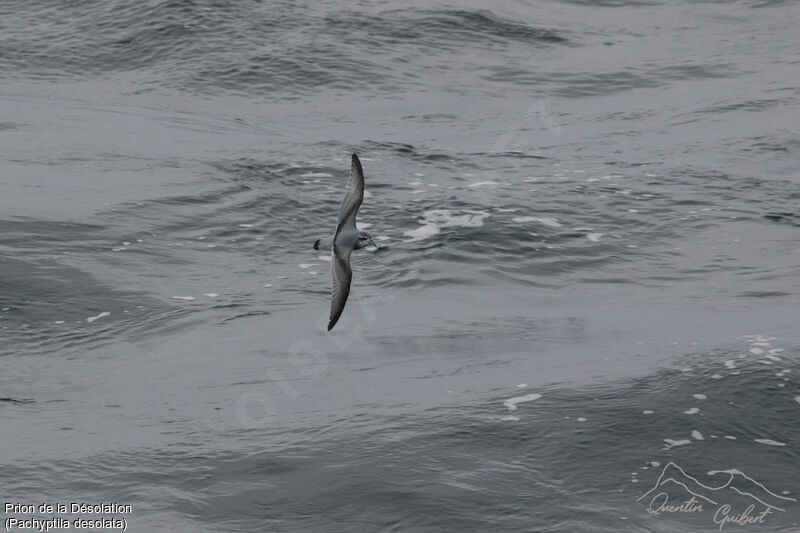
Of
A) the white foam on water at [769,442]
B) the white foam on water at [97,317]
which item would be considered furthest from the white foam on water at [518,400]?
the white foam on water at [97,317]

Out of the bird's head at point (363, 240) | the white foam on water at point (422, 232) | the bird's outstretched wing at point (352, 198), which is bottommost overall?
the white foam on water at point (422, 232)

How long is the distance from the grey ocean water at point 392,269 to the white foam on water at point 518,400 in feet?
0.27

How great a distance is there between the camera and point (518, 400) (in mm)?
12469

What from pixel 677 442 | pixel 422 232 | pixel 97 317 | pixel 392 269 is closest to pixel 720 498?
pixel 677 442

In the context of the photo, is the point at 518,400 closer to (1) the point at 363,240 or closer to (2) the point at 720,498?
(2) the point at 720,498

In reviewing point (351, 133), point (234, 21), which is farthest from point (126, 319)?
point (234, 21)

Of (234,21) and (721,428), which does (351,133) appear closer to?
(234,21)

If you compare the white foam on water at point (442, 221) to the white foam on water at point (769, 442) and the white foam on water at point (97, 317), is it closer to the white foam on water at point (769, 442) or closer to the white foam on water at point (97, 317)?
the white foam on water at point (97, 317)

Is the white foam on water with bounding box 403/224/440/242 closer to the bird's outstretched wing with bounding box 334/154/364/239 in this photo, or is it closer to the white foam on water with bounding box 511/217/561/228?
the white foam on water with bounding box 511/217/561/228

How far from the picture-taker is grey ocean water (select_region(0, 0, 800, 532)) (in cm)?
1112

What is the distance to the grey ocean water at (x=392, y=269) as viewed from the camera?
1112 centimetres

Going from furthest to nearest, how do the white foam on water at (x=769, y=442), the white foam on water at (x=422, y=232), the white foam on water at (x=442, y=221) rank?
1. the white foam on water at (x=442, y=221)
2. the white foam on water at (x=422, y=232)
3. the white foam on water at (x=769, y=442)

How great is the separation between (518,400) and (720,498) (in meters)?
2.51

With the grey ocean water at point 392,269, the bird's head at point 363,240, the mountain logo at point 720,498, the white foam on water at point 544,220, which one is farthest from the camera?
the white foam on water at point 544,220
